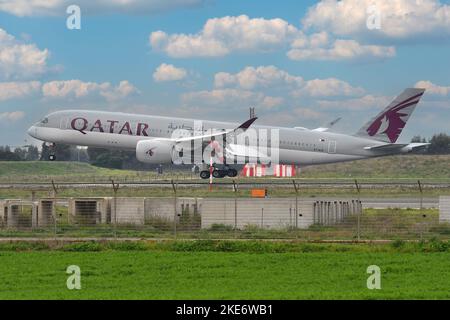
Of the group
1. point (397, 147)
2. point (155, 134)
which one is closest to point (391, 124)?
point (397, 147)

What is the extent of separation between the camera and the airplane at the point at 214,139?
6488cm

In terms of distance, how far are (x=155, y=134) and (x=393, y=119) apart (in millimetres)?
18422

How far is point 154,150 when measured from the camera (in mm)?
64250

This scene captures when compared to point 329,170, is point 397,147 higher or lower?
higher

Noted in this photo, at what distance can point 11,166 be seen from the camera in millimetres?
92562

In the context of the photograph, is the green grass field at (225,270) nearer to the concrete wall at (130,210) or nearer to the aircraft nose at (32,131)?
the concrete wall at (130,210)

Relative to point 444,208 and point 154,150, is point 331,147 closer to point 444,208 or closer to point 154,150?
point 154,150

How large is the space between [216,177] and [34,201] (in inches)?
1117

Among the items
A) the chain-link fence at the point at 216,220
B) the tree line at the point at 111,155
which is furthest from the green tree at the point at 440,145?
the chain-link fence at the point at 216,220

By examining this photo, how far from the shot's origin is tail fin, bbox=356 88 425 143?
70688mm

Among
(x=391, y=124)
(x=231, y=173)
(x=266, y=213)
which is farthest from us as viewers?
(x=391, y=124)

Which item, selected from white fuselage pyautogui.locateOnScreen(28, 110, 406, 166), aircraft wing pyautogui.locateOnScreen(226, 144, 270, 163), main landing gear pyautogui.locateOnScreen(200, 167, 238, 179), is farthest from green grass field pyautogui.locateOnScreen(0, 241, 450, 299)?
aircraft wing pyautogui.locateOnScreen(226, 144, 270, 163)
